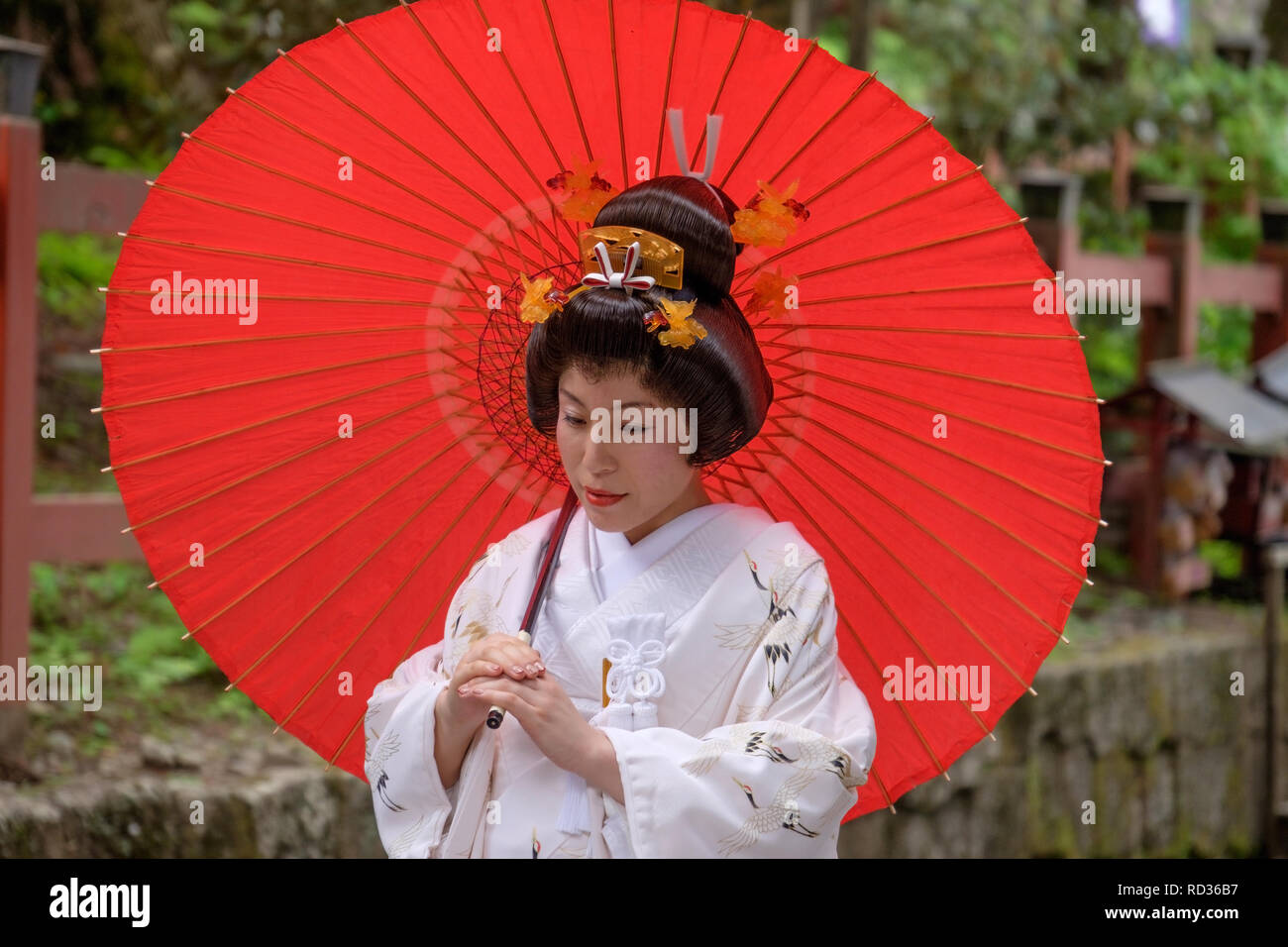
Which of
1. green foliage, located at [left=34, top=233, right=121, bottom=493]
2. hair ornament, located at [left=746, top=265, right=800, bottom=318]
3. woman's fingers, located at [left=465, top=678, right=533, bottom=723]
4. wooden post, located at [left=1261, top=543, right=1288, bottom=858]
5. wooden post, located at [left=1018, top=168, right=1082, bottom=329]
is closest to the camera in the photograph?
woman's fingers, located at [left=465, top=678, right=533, bottom=723]

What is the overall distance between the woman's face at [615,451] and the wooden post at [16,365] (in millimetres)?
2582

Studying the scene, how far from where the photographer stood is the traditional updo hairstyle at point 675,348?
1840mm

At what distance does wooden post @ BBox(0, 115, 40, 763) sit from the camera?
152 inches

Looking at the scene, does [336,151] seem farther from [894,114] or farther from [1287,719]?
[1287,719]

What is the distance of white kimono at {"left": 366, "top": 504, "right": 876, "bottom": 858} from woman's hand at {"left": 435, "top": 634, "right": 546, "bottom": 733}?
0.22ft

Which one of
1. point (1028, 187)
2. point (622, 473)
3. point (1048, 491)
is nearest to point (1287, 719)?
A: point (1028, 187)

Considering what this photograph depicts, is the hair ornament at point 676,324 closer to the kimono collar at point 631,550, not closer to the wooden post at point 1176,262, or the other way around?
the kimono collar at point 631,550

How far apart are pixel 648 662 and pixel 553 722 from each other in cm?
18

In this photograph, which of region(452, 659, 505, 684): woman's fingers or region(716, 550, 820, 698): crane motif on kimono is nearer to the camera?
region(452, 659, 505, 684): woman's fingers

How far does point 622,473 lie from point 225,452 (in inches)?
25.9

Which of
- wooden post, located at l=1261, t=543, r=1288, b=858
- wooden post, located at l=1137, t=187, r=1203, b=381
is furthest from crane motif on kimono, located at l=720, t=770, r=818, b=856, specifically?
wooden post, located at l=1137, t=187, r=1203, b=381

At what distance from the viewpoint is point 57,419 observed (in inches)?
209

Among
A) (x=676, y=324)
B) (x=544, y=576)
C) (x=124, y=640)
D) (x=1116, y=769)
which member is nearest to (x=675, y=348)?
(x=676, y=324)

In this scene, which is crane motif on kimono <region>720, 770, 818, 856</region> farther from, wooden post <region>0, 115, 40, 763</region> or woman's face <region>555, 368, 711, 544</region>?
wooden post <region>0, 115, 40, 763</region>
